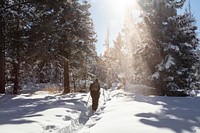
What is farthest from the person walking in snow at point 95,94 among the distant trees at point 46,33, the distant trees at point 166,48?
the distant trees at point 166,48

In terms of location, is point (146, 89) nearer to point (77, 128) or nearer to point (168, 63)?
point (168, 63)

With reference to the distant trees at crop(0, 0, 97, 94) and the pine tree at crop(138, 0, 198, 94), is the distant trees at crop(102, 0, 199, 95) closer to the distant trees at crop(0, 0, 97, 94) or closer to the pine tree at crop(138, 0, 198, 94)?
the pine tree at crop(138, 0, 198, 94)

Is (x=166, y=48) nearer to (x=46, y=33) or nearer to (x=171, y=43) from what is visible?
(x=171, y=43)

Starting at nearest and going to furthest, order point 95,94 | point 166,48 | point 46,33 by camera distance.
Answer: point 95,94
point 46,33
point 166,48

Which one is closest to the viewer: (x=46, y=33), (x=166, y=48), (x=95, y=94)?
(x=95, y=94)

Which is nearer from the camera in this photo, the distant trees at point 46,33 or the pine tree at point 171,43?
the distant trees at point 46,33

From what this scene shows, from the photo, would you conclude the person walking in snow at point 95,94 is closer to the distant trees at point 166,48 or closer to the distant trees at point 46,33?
the distant trees at point 46,33

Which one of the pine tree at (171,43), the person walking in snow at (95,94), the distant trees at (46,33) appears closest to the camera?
the person walking in snow at (95,94)

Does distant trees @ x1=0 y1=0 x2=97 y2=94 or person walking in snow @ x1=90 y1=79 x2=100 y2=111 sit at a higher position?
distant trees @ x1=0 y1=0 x2=97 y2=94

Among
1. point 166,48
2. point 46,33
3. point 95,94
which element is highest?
point 46,33

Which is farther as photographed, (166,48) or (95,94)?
(166,48)

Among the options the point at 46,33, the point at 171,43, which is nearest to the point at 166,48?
the point at 171,43

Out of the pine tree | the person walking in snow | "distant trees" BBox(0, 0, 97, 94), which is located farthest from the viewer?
the pine tree

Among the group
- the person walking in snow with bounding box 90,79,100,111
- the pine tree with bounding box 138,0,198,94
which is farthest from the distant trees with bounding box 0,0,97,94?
the person walking in snow with bounding box 90,79,100,111
